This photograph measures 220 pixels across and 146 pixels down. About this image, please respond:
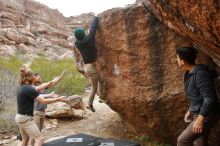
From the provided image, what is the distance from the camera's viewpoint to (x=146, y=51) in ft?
20.1

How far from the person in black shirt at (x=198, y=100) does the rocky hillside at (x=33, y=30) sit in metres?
16.8

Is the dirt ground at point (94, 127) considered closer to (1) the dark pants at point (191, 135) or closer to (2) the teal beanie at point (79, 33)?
(2) the teal beanie at point (79, 33)

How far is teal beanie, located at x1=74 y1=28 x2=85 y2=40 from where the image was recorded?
6.46m

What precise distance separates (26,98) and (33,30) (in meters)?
22.5

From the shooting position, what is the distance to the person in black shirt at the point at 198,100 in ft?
13.4

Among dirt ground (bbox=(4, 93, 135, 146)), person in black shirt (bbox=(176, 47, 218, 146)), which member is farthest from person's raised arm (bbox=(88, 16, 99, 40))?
person in black shirt (bbox=(176, 47, 218, 146))

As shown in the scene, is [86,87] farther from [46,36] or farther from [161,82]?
[46,36]

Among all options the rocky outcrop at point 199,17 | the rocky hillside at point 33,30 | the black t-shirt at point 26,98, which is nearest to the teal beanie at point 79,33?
the black t-shirt at point 26,98

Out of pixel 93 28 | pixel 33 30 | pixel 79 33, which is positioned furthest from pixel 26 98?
pixel 33 30

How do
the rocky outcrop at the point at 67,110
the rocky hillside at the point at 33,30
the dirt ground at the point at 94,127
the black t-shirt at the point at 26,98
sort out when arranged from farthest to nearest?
the rocky hillside at the point at 33,30
the rocky outcrop at the point at 67,110
the dirt ground at the point at 94,127
the black t-shirt at the point at 26,98

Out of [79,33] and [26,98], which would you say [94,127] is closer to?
[79,33]

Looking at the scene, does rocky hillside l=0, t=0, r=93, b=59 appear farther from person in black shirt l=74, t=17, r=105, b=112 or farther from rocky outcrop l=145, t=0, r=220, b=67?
rocky outcrop l=145, t=0, r=220, b=67

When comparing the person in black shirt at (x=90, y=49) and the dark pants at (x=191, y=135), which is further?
the person in black shirt at (x=90, y=49)

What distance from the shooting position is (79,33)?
21.3ft
